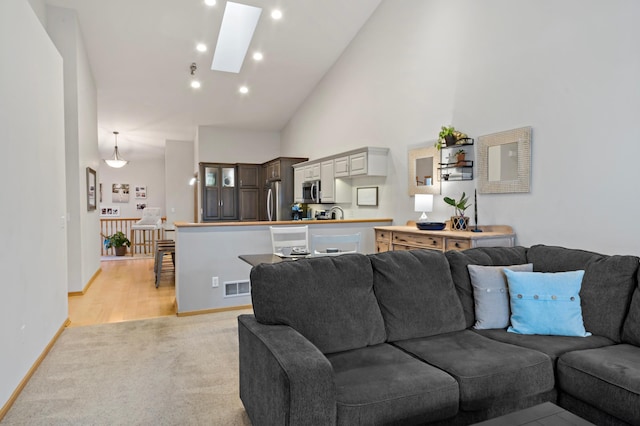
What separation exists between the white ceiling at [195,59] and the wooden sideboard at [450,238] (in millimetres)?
3424

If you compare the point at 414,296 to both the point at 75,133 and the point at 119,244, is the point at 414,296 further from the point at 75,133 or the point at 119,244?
the point at 119,244

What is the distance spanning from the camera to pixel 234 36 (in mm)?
6418

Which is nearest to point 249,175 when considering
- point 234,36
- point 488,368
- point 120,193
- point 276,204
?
point 276,204

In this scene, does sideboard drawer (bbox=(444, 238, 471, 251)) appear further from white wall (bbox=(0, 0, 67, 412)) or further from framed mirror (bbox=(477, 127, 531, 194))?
white wall (bbox=(0, 0, 67, 412))

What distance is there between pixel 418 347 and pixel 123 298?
4.39 metres

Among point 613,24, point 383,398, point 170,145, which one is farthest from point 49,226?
point 170,145

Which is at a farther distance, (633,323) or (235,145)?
(235,145)

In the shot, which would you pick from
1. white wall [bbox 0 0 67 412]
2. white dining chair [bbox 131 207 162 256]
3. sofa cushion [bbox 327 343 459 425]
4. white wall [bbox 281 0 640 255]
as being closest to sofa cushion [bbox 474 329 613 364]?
sofa cushion [bbox 327 343 459 425]

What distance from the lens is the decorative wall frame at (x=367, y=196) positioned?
5.91m

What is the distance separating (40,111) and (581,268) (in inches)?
163

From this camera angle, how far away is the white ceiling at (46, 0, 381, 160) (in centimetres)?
543

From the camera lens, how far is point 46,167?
3.35 meters

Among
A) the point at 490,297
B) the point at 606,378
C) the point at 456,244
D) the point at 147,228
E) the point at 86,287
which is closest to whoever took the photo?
the point at 606,378

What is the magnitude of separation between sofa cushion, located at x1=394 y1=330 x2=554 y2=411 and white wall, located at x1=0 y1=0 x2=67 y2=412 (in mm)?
2450
